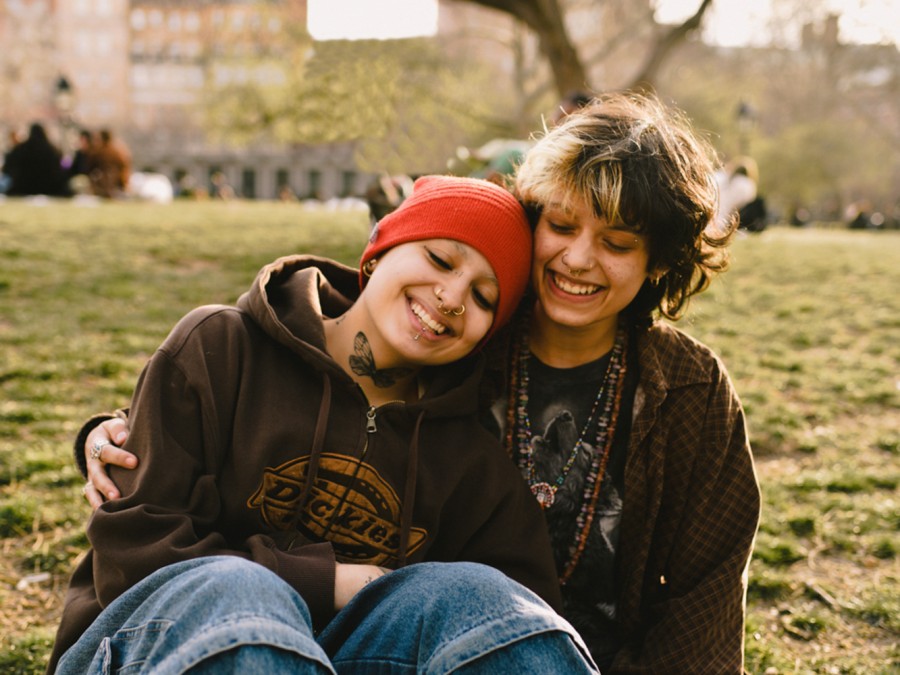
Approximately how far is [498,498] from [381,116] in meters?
20.2

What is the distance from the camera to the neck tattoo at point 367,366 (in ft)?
8.20

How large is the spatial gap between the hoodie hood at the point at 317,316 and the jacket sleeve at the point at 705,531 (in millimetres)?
608

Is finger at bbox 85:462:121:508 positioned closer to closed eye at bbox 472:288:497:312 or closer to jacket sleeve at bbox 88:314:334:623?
jacket sleeve at bbox 88:314:334:623

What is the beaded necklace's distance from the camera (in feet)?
8.52

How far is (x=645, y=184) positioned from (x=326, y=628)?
1.43 m

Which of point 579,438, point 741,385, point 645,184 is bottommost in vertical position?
point 741,385

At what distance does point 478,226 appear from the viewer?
242cm

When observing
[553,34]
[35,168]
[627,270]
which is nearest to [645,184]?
[627,270]

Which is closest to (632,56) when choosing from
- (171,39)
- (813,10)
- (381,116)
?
(381,116)

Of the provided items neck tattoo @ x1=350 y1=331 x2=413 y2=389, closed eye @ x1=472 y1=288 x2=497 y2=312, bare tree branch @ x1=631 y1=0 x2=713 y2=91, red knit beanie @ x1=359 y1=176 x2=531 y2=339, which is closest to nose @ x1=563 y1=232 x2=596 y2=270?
red knit beanie @ x1=359 y1=176 x2=531 y2=339

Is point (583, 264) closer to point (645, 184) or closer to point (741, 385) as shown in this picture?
point (645, 184)

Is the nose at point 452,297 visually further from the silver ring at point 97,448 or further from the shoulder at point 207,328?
the silver ring at point 97,448

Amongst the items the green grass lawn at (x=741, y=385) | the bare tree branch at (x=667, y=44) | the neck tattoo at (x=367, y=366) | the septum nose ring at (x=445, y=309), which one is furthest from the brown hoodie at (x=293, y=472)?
the bare tree branch at (x=667, y=44)

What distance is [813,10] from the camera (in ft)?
136
